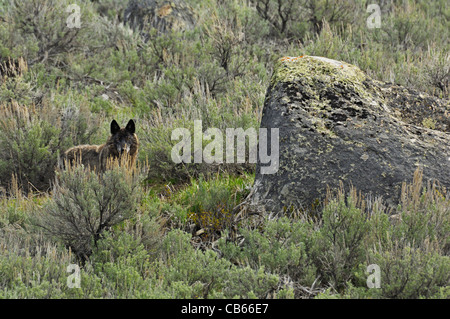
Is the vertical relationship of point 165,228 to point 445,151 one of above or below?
below

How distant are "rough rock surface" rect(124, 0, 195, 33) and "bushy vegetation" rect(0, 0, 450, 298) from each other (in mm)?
2266

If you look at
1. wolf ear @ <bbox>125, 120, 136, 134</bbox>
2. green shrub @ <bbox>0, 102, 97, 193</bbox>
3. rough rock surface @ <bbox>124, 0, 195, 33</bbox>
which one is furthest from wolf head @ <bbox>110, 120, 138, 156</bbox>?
rough rock surface @ <bbox>124, 0, 195, 33</bbox>

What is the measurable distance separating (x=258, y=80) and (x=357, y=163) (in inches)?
205

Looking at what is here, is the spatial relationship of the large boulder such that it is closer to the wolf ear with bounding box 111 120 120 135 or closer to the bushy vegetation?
the bushy vegetation

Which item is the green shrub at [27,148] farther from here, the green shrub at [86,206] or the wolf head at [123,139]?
the green shrub at [86,206]

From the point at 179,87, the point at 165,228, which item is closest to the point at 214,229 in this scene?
the point at 165,228

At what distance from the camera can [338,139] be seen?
5312mm

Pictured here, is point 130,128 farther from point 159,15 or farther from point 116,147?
point 159,15

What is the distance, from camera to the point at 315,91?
223 inches

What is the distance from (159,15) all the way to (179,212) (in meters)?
9.01

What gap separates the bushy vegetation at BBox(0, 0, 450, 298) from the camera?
4.14 metres

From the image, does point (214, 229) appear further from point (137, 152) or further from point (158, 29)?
point (158, 29)

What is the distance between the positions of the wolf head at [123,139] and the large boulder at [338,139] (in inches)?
74.1

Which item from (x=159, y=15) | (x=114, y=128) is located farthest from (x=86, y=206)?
(x=159, y=15)
